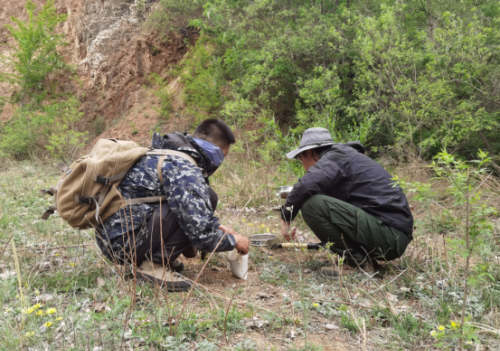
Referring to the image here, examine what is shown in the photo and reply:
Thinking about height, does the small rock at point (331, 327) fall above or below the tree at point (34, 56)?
below

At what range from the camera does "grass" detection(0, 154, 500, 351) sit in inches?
73.5

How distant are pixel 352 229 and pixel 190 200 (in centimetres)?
139

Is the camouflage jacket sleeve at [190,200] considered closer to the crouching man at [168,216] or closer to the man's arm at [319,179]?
the crouching man at [168,216]

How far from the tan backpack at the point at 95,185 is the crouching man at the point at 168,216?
0.22 ft

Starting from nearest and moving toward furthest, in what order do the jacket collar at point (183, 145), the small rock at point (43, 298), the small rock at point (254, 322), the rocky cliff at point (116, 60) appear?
the small rock at point (254, 322), the small rock at point (43, 298), the jacket collar at point (183, 145), the rocky cliff at point (116, 60)

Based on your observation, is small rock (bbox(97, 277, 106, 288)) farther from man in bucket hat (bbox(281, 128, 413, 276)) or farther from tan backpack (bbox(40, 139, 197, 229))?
man in bucket hat (bbox(281, 128, 413, 276))

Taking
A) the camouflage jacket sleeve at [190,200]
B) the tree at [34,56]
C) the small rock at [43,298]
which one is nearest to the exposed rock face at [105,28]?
the tree at [34,56]

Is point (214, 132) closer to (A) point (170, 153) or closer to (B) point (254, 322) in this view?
(A) point (170, 153)

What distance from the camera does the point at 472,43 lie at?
246 inches

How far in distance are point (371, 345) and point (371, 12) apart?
31.6 ft

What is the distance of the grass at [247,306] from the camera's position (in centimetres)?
187

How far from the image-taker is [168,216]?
268 centimetres

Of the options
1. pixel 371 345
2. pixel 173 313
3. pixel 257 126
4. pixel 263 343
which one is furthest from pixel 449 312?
pixel 257 126

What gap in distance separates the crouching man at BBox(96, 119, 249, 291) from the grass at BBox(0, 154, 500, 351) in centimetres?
19
